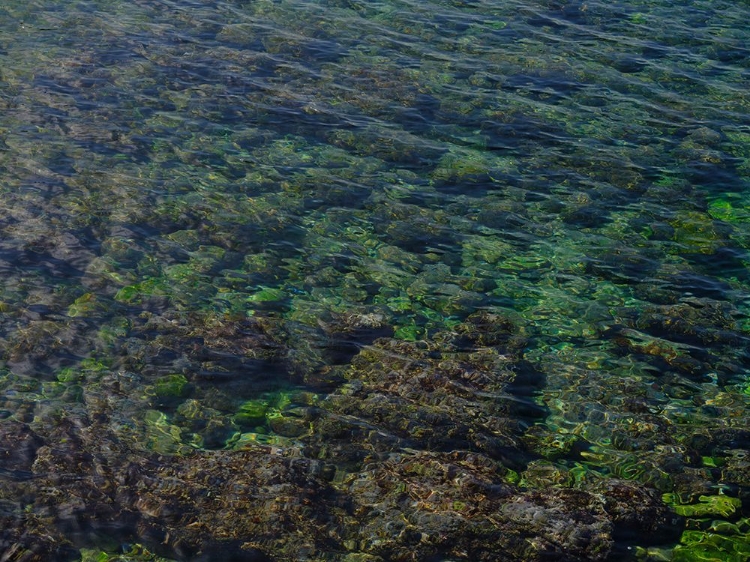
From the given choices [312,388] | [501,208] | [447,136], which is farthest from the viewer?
[447,136]

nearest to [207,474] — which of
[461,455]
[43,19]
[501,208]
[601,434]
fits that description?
[461,455]

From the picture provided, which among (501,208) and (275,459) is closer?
(275,459)

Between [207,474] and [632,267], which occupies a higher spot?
[632,267]

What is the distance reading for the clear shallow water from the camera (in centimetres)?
1023

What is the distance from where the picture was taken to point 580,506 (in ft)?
33.8

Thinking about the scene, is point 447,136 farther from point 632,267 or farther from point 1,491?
point 1,491

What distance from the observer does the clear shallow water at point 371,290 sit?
33.6 feet

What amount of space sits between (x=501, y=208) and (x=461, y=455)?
7337 mm

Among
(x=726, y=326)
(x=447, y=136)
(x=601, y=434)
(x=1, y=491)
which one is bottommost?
(x=1, y=491)

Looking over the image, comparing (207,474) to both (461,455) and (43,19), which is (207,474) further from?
(43,19)

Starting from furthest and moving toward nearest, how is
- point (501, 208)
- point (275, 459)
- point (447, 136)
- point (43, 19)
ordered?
point (43, 19), point (447, 136), point (501, 208), point (275, 459)

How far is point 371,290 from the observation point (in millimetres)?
14375

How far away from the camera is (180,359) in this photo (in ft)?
41.4

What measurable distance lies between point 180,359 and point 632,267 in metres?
8.96
